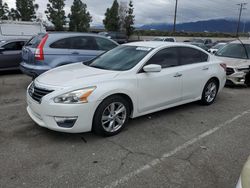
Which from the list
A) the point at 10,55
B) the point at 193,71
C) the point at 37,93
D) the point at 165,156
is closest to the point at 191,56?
the point at 193,71

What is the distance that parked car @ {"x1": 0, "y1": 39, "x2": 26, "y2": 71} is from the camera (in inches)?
344

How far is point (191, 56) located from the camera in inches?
203

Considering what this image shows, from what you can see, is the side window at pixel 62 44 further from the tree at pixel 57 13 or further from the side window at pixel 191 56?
the tree at pixel 57 13

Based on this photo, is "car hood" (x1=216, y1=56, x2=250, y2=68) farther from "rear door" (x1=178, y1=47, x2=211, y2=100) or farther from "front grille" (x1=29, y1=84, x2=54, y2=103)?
"front grille" (x1=29, y1=84, x2=54, y2=103)

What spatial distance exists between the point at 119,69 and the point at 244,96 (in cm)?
450

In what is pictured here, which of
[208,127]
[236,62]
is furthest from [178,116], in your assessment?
[236,62]

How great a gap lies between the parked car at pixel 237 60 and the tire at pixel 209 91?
6.96ft

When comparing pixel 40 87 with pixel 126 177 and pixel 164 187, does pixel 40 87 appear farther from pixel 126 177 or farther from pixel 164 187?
pixel 164 187

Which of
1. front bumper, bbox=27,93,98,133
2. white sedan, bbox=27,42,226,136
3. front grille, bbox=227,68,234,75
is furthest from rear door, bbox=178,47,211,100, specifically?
front grille, bbox=227,68,234,75

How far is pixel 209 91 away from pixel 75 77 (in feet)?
11.1

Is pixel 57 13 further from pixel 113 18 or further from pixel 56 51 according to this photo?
pixel 56 51

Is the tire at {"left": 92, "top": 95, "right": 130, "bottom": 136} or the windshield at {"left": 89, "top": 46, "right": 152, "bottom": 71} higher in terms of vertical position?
the windshield at {"left": 89, "top": 46, "right": 152, "bottom": 71}

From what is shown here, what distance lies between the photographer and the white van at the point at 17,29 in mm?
13047

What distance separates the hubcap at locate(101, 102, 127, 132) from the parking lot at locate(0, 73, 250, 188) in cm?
18
